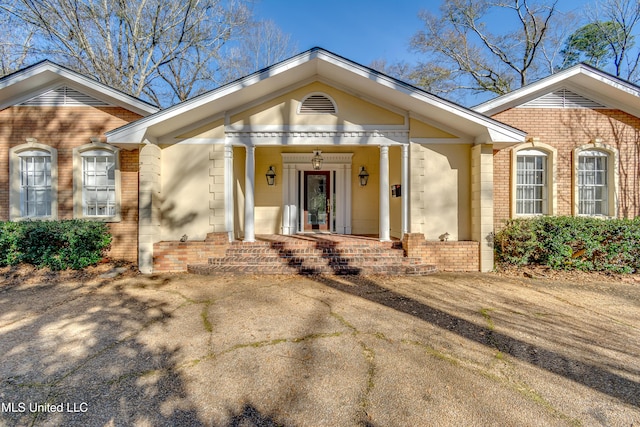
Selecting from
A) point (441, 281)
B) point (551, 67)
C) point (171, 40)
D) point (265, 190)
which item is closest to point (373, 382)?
point (441, 281)

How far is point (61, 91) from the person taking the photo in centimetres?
794

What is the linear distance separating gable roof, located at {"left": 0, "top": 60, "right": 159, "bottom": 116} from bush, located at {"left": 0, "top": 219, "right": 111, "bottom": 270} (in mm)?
3451

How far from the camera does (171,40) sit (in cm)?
1570

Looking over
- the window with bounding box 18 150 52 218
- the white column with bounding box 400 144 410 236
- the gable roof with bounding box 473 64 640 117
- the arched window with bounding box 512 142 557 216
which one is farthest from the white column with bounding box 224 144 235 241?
the arched window with bounding box 512 142 557 216

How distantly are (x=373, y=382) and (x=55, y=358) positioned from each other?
11.5 ft

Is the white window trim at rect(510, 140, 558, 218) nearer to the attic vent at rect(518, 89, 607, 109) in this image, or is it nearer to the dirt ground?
the attic vent at rect(518, 89, 607, 109)

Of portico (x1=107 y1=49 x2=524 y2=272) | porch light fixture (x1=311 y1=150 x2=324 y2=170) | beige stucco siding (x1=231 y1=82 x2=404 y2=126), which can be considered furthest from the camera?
porch light fixture (x1=311 y1=150 x2=324 y2=170)

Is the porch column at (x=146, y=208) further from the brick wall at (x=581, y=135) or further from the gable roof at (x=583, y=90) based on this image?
the brick wall at (x=581, y=135)

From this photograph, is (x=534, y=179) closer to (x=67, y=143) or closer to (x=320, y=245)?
(x=320, y=245)

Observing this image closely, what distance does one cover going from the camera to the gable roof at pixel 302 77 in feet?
21.4

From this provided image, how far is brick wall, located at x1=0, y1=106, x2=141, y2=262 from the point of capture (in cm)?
787

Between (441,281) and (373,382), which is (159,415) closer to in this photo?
(373,382)

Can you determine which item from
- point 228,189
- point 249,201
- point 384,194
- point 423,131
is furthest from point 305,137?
point 423,131

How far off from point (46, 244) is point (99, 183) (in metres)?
2.00
